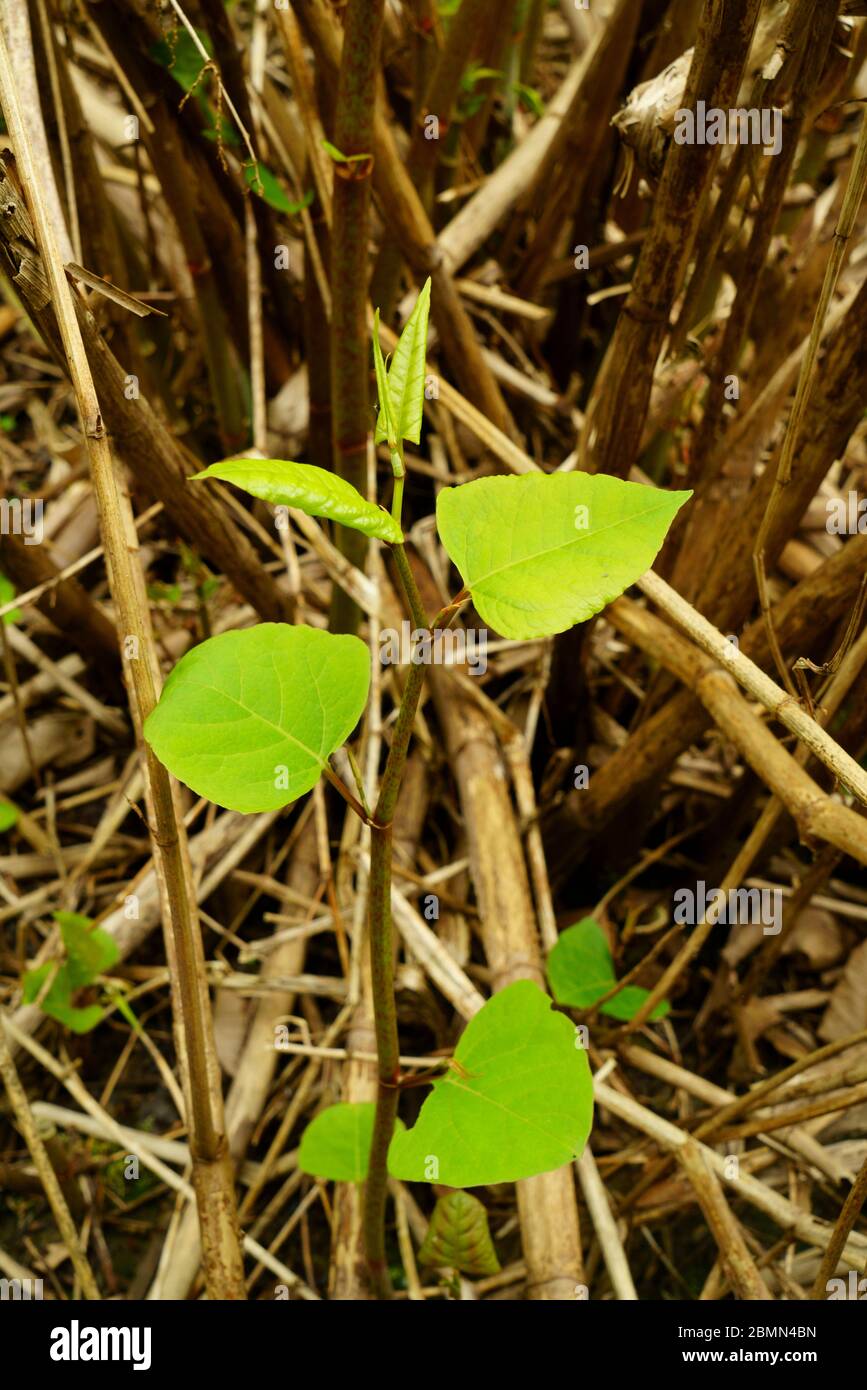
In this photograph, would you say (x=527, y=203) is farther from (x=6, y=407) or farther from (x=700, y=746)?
(x=6, y=407)

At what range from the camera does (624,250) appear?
1.39 m

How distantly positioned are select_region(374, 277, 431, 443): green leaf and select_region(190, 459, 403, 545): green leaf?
55 millimetres

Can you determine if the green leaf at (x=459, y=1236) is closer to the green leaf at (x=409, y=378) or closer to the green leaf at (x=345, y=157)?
the green leaf at (x=409, y=378)

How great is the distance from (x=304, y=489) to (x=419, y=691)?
11cm

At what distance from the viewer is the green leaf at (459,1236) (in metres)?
0.74

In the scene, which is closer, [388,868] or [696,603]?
[388,868]

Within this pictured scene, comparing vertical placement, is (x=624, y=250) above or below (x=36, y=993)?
above

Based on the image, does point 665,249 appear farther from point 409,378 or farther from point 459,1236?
point 459,1236

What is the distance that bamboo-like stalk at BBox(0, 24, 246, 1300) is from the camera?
1.87 ft

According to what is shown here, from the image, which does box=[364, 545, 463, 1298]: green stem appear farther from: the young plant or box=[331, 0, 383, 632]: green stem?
box=[331, 0, 383, 632]: green stem

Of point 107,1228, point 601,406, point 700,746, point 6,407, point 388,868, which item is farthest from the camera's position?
point 6,407

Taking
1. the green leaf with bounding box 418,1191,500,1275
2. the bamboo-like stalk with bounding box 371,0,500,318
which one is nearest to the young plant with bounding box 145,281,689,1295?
the green leaf with bounding box 418,1191,500,1275
